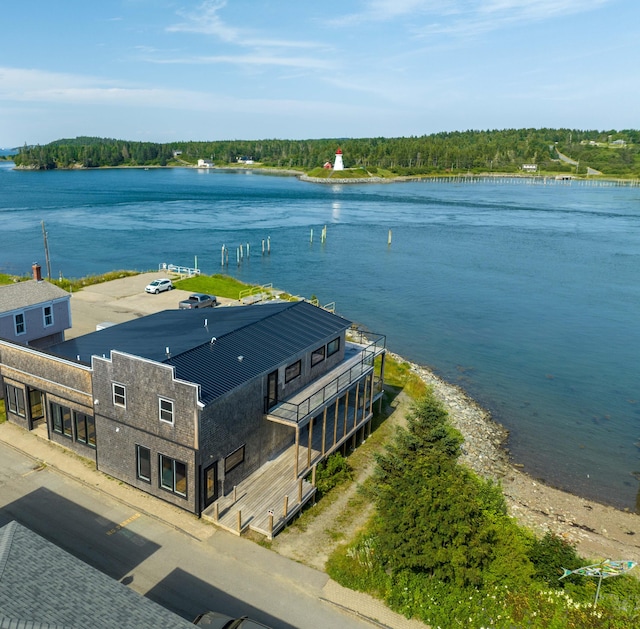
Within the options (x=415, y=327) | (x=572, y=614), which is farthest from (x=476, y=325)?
(x=572, y=614)

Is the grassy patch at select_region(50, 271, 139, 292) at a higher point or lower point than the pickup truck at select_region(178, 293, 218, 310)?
lower

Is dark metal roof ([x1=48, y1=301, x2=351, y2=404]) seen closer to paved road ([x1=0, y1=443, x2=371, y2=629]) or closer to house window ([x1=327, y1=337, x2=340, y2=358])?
house window ([x1=327, y1=337, x2=340, y2=358])

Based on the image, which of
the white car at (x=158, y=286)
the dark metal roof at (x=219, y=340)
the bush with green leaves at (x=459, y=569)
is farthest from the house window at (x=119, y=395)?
the white car at (x=158, y=286)

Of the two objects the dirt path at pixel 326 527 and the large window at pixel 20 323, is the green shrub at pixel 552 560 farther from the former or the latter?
the large window at pixel 20 323

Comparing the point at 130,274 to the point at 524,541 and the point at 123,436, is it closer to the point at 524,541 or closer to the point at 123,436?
the point at 123,436

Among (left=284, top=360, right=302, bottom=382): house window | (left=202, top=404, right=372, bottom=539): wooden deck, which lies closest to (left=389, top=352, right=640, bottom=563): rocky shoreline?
(left=202, top=404, right=372, bottom=539): wooden deck

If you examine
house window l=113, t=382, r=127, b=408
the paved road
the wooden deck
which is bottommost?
the paved road
